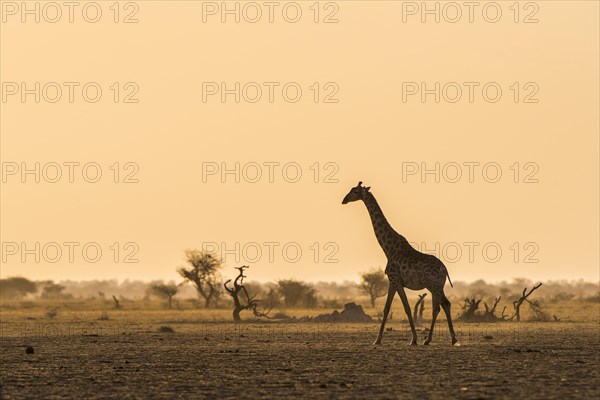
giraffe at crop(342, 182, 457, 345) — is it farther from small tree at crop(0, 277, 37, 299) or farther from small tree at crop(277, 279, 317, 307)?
small tree at crop(0, 277, 37, 299)

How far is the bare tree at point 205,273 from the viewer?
325ft

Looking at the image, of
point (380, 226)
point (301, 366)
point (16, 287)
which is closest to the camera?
point (301, 366)

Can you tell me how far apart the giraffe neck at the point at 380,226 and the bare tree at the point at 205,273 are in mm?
59455

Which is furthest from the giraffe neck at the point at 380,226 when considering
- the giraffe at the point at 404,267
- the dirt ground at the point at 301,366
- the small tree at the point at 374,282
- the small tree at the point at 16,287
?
the small tree at the point at 16,287

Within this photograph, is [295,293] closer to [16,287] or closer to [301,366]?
[301,366]

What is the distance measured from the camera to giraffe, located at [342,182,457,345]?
3766 centimetres

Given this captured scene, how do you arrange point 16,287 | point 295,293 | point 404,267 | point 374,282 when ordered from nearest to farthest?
point 404,267, point 295,293, point 374,282, point 16,287

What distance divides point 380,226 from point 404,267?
6.03 feet

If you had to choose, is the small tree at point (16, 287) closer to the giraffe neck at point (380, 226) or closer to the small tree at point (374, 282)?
the small tree at point (374, 282)

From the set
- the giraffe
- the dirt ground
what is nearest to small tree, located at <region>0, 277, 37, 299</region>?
the dirt ground

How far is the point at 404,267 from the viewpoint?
38031 millimetres

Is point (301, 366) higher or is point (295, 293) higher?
point (295, 293)

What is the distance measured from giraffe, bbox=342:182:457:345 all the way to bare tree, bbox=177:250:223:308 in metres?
59.7

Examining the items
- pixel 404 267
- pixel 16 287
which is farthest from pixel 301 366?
pixel 16 287
